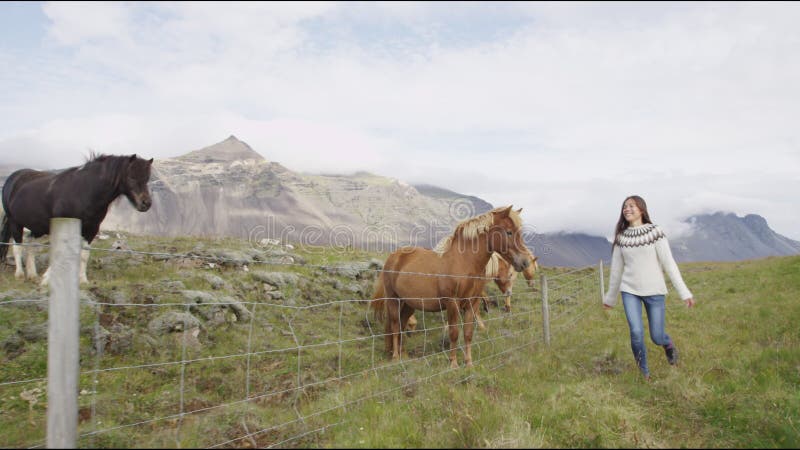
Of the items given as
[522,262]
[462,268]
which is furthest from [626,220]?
[462,268]

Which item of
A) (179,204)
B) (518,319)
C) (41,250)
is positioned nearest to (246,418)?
(518,319)

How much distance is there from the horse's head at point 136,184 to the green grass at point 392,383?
1463 mm

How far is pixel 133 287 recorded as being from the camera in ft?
25.5

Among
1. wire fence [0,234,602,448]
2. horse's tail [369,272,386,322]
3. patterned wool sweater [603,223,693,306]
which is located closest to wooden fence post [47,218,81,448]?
wire fence [0,234,602,448]

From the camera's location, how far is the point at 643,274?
555cm

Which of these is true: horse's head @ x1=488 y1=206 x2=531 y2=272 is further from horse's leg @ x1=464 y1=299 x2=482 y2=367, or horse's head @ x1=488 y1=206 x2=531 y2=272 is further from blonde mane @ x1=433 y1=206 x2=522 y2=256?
horse's leg @ x1=464 y1=299 x2=482 y2=367

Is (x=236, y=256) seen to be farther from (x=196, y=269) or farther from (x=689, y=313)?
(x=689, y=313)

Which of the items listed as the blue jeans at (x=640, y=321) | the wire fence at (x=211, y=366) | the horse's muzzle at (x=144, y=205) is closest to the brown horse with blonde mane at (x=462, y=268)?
the wire fence at (x=211, y=366)

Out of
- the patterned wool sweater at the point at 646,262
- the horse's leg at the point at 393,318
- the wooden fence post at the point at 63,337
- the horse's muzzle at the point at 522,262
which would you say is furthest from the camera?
the horse's leg at the point at 393,318

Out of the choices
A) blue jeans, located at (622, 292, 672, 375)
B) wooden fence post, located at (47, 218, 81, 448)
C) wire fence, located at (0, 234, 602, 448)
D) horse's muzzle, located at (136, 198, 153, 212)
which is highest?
horse's muzzle, located at (136, 198, 153, 212)

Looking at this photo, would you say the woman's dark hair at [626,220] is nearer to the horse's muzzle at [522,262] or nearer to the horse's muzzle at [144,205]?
the horse's muzzle at [522,262]

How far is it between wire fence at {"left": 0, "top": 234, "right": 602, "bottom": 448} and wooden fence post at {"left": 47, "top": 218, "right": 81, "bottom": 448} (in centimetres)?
65

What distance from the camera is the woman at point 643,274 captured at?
215 inches

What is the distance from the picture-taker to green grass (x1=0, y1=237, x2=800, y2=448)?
12.1 feet
